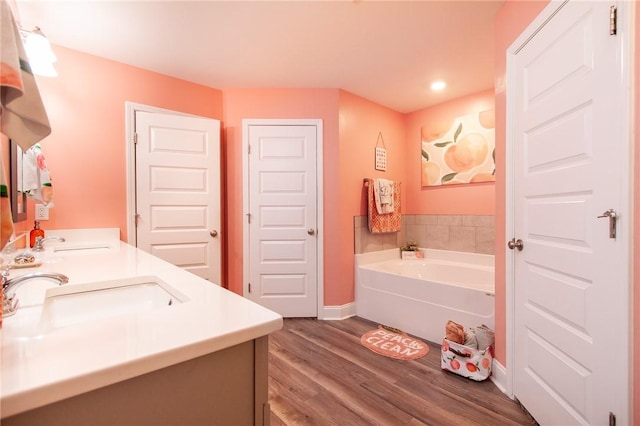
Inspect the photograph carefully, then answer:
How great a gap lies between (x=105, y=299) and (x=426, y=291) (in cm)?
225

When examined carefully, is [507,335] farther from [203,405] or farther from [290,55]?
[290,55]

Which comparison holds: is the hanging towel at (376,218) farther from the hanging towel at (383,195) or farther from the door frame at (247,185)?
the door frame at (247,185)

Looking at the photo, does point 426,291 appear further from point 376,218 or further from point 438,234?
point 438,234

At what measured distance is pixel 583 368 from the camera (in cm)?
122

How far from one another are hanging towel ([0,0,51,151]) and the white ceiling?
1567 millimetres

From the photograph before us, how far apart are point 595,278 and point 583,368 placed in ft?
1.24

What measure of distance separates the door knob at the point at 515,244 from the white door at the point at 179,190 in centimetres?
240

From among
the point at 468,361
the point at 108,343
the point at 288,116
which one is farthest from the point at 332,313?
the point at 108,343

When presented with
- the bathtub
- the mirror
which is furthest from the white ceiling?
the bathtub

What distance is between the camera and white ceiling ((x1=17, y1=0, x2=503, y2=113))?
1.90 m

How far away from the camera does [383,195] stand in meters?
3.35

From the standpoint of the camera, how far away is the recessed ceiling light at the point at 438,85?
2969mm

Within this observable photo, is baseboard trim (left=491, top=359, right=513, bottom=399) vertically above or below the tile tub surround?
below

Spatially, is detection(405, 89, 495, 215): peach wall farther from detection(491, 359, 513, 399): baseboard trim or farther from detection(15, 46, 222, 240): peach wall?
detection(15, 46, 222, 240): peach wall
